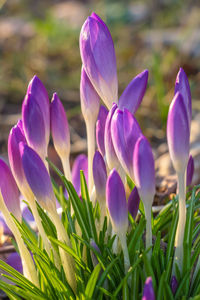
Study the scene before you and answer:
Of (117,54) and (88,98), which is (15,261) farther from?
(117,54)

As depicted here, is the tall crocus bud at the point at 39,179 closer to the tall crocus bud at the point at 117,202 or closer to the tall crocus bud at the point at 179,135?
the tall crocus bud at the point at 117,202

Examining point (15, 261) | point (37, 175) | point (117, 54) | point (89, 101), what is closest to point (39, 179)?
point (37, 175)

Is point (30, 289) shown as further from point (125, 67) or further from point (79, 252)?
point (125, 67)

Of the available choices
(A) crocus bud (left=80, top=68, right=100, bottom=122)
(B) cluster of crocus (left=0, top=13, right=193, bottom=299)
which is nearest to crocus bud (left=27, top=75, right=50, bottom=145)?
(B) cluster of crocus (left=0, top=13, right=193, bottom=299)

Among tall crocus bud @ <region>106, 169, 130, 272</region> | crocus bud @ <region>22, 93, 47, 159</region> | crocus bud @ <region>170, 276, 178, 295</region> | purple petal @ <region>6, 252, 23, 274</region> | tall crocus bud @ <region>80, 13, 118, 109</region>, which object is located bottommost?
purple petal @ <region>6, 252, 23, 274</region>

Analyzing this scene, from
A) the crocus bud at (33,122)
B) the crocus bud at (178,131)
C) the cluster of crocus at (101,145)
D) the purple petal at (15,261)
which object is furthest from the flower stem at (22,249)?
the crocus bud at (178,131)

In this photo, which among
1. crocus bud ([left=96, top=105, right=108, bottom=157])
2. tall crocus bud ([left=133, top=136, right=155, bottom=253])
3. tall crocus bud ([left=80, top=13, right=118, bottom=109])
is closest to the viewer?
tall crocus bud ([left=133, top=136, right=155, bottom=253])

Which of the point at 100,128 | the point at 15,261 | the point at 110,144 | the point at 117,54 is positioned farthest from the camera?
the point at 117,54

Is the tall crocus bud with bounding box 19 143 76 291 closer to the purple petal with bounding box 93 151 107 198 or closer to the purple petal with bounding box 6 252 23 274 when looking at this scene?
the purple petal with bounding box 93 151 107 198
